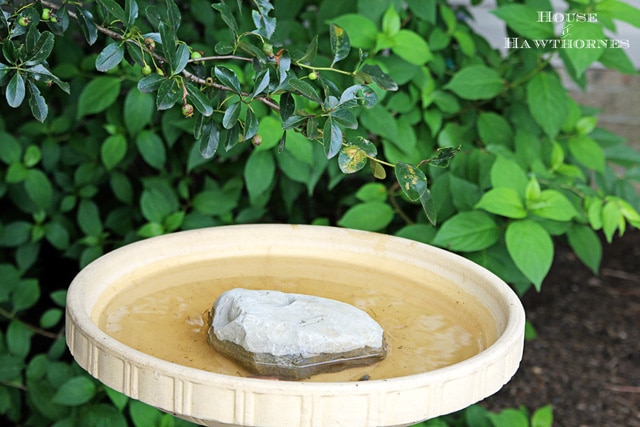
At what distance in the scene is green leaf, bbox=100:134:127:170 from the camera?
7.56 ft

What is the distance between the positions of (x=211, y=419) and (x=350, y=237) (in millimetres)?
647

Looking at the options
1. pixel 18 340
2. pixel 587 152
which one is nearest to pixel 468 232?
pixel 587 152

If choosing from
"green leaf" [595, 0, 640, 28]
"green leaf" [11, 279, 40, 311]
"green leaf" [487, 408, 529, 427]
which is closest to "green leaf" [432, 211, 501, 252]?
"green leaf" [487, 408, 529, 427]

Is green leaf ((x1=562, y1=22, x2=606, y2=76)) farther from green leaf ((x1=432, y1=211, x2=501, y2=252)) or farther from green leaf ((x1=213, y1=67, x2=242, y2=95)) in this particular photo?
green leaf ((x1=213, y1=67, x2=242, y2=95))

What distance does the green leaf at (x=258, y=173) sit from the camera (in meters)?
2.12

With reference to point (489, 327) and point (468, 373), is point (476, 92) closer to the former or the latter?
point (489, 327)

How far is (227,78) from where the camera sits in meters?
1.30

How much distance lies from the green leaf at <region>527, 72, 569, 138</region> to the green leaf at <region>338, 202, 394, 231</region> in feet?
1.59

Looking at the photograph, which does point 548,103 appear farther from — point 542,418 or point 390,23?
point 542,418

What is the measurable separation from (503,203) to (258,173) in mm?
628

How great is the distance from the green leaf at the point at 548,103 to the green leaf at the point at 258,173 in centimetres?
73

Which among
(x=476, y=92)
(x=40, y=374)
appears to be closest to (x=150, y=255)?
(x=40, y=374)

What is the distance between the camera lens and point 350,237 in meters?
1.65

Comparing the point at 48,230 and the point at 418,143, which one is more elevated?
the point at 418,143
